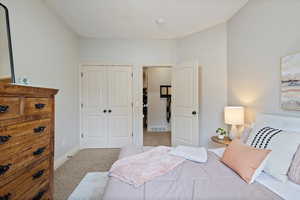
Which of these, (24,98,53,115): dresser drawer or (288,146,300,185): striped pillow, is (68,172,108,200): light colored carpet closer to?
(24,98,53,115): dresser drawer

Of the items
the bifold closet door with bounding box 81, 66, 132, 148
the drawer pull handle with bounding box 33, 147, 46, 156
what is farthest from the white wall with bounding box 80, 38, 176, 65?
the drawer pull handle with bounding box 33, 147, 46, 156

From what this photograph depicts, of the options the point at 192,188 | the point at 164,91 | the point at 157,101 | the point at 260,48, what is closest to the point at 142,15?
the point at 260,48

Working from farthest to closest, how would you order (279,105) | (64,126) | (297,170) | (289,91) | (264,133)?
1. (64,126)
2. (279,105)
3. (289,91)
4. (264,133)
5. (297,170)

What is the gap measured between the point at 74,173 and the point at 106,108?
5.95 feet

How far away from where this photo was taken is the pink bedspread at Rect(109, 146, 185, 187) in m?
1.37

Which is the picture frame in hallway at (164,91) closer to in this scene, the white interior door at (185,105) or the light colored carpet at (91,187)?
the white interior door at (185,105)

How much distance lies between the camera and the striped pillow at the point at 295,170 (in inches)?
53.8

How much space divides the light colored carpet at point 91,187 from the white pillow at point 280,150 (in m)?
1.80

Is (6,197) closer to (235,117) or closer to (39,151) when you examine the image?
(39,151)

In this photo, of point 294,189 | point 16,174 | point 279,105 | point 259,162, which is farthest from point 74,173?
point 279,105

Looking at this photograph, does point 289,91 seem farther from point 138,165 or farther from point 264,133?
point 138,165

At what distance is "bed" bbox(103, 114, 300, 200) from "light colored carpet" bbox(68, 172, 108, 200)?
0.96 meters

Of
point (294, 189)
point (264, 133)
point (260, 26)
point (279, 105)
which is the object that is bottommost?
point (294, 189)

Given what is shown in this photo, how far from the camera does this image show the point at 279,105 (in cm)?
216
